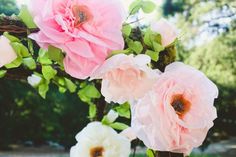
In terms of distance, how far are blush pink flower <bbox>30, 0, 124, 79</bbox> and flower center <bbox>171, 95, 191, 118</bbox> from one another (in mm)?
114

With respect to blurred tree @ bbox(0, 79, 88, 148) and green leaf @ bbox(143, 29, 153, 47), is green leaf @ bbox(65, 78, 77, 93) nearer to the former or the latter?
green leaf @ bbox(143, 29, 153, 47)

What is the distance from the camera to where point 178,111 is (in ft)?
2.06

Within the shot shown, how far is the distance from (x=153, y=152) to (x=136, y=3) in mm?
273

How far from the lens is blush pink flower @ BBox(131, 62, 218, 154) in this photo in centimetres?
61

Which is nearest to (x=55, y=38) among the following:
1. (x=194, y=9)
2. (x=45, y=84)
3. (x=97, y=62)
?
(x=97, y=62)

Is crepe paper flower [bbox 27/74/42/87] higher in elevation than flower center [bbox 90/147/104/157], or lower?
higher

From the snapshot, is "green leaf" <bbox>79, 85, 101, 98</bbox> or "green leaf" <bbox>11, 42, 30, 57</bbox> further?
"green leaf" <bbox>79, 85, 101, 98</bbox>

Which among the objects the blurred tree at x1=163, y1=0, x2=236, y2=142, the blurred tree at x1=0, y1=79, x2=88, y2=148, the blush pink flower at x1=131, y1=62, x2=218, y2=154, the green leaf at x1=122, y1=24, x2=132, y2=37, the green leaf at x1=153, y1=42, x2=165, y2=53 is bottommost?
the blush pink flower at x1=131, y1=62, x2=218, y2=154

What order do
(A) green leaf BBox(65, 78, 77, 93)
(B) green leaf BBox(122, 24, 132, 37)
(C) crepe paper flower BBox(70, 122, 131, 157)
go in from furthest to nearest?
(A) green leaf BBox(65, 78, 77, 93) < (C) crepe paper flower BBox(70, 122, 131, 157) < (B) green leaf BBox(122, 24, 132, 37)

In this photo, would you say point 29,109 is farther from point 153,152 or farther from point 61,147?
point 153,152

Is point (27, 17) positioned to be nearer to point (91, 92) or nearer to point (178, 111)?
point (178, 111)

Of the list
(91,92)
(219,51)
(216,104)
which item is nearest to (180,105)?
(91,92)

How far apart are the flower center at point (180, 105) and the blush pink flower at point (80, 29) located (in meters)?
0.11

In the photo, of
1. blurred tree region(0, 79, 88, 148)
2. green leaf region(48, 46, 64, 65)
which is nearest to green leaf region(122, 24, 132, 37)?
green leaf region(48, 46, 64, 65)
